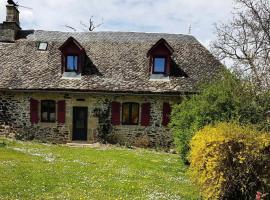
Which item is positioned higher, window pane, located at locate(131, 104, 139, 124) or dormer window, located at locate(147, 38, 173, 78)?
dormer window, located at locate(147, 38, 173, 78)

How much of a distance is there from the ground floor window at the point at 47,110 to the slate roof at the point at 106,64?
1120 millimetres

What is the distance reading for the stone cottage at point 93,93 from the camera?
25.5 meters

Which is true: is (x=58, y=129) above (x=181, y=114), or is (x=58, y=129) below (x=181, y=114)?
below

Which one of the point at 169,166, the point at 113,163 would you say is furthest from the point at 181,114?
the point at 113,163

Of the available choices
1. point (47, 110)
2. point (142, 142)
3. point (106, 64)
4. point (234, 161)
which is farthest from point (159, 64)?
point (234, 161)

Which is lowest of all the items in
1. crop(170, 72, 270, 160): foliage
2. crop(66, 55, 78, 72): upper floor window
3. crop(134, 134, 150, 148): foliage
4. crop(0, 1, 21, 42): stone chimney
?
crop(134, 134, 150, 148): foliage

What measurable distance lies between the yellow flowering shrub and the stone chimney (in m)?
22.4

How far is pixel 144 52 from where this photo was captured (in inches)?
1127

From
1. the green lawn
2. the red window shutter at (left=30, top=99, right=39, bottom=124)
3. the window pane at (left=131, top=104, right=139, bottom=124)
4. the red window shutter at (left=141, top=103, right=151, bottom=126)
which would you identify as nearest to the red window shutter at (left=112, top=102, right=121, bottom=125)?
the window pane at (left=131, top=104, right=139, bottom=124)

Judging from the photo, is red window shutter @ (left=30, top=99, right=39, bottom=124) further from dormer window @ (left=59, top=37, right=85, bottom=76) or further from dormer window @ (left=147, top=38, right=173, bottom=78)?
dormer window @ (left=147, top=38, right=173, bottom=78)

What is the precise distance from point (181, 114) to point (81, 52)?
A: 11.3 meters

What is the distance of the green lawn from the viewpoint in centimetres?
1151

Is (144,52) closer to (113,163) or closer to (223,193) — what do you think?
(113,163)

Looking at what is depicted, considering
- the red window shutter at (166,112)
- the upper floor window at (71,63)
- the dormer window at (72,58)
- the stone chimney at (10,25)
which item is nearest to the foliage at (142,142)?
the red window shutter at (166,112)
